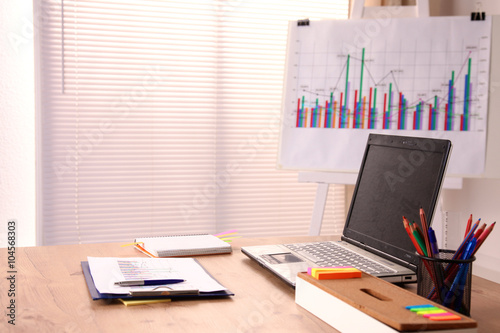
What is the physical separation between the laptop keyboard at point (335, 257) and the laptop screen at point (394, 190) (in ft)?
0.15

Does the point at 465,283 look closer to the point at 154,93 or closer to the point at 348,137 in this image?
the point at 348,137

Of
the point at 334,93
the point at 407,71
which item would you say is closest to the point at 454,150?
the point at 407,71

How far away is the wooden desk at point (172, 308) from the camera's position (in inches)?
31.2

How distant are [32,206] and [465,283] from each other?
204cm

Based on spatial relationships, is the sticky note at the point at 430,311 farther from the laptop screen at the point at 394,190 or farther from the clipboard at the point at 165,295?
the clipboard at the point at 165,295

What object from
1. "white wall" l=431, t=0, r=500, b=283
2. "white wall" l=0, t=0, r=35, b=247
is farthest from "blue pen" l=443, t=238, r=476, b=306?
"white wall" l=0, t=0, r=35, b=247

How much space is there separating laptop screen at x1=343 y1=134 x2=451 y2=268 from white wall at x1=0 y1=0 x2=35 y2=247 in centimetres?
166

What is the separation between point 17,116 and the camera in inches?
91.7

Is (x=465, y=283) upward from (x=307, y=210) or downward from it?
upward

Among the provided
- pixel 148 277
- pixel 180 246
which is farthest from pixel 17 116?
pixel 148 277

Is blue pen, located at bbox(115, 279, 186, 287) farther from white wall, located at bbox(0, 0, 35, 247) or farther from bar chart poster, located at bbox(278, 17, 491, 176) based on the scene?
white wall, located at bbox(0, 0, 35, 247)

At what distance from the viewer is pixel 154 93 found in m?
2.52

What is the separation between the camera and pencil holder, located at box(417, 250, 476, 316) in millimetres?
798

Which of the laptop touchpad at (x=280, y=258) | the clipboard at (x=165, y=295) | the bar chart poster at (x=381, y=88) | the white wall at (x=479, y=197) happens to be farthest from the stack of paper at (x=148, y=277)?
the white wall at (x=479, y=197)
